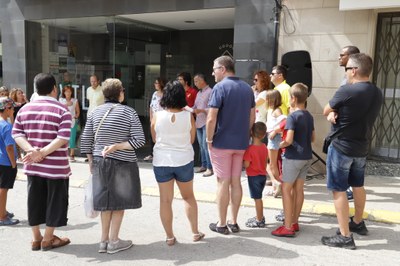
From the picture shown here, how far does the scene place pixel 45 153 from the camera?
3828 millimetres

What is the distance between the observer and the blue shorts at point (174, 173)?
13.2 feet

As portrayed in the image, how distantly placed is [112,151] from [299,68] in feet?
13.4

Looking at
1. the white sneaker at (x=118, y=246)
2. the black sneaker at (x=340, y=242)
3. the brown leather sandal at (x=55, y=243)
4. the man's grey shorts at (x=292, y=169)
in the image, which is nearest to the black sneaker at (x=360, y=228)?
the black sneaker at (x=340, y=242)

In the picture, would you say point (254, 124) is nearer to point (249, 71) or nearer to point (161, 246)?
point (161, 246)

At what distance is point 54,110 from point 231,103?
182 cm

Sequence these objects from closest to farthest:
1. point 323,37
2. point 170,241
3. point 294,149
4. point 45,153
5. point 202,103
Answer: point 45,153, point 170,241, point 294,149, point 323,37, point 202,103

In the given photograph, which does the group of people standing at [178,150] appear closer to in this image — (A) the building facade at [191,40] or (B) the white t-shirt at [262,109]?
(B) the white t-shirt at [262,109]

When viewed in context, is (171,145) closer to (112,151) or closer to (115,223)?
(112,151)

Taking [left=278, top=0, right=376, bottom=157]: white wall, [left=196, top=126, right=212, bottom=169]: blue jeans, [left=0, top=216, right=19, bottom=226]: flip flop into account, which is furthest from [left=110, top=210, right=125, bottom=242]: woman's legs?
[left=278, top=0, right=376, bottom=157]: white wall

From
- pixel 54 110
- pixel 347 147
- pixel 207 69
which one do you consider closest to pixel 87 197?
pixel 54 110

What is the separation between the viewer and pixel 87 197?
3.95m

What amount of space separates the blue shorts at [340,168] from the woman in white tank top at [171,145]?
1466mm

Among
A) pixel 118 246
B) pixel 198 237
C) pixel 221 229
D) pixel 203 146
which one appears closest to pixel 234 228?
pixel 221 229

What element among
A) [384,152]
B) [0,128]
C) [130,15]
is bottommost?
[384,152]
